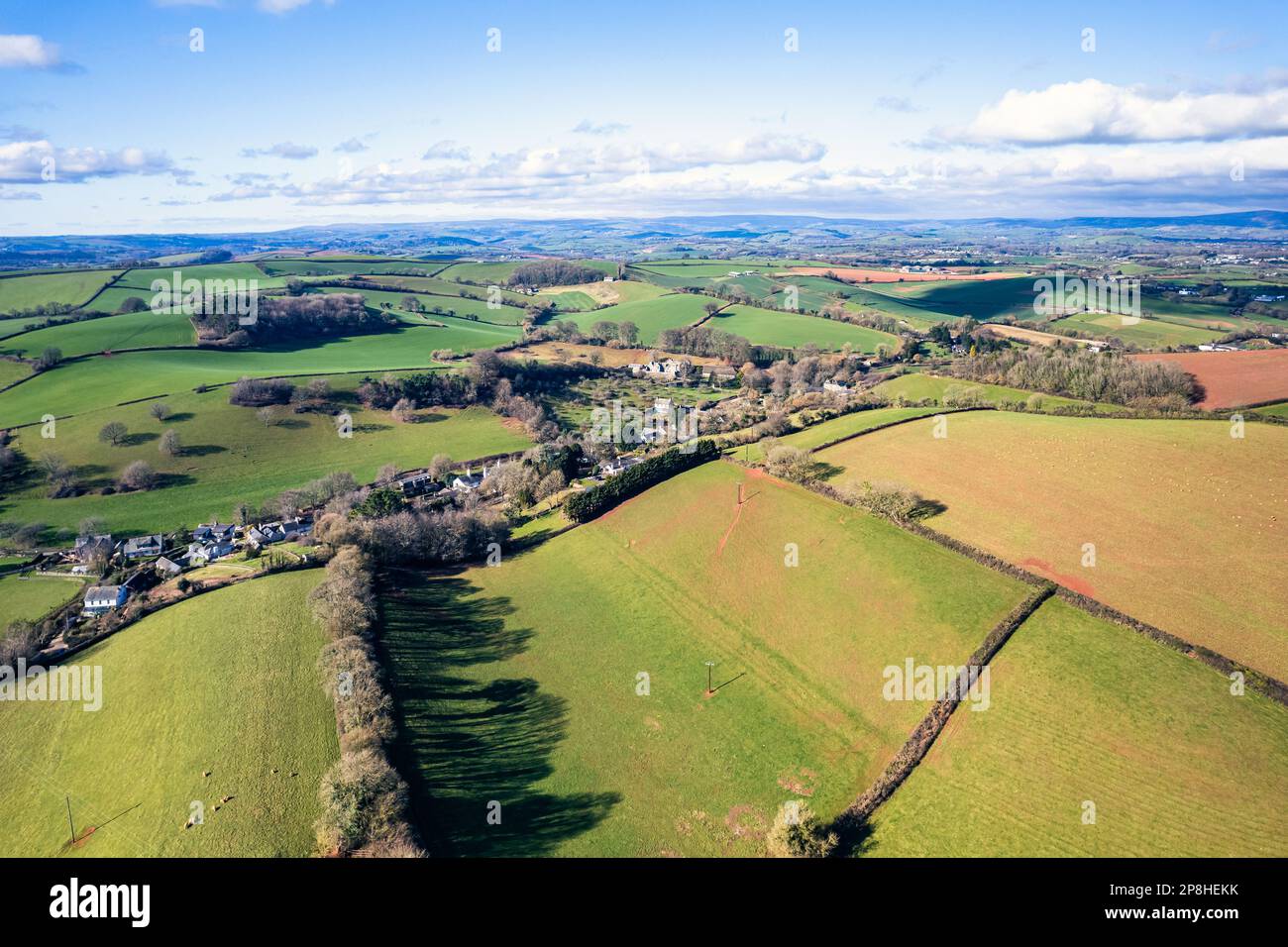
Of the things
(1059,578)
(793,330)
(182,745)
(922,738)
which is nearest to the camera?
(922,738)

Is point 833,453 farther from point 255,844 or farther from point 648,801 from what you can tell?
point 255,844

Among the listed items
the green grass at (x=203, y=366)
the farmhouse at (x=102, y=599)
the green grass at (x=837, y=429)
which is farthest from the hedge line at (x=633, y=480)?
the green grass at (x=203, y=366)

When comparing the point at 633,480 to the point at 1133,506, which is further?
the point at 633,480

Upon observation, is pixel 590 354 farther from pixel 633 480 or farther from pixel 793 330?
pixel 633 480

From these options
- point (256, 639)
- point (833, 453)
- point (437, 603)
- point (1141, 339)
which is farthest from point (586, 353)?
point (1141, 339)

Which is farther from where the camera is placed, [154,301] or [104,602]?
[154,301]

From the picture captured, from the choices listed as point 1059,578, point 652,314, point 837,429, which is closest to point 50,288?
point 652,314

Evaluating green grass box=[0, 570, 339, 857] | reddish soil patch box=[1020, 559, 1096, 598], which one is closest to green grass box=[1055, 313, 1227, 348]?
reddish soil patch box=[1020, 559, 1096, 598]
